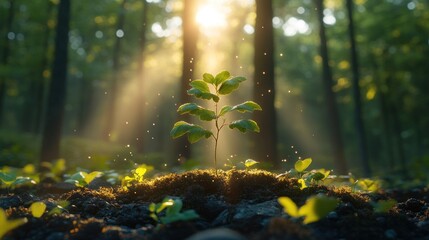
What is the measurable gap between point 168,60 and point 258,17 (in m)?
29.3

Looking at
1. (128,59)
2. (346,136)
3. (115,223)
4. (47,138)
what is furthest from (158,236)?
(346,136)

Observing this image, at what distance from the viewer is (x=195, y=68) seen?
14680 mm

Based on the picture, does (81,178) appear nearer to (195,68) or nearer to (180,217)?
(180,217)

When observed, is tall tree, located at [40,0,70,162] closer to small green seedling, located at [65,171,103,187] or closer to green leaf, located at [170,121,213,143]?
small green seedling, located at [65,171,103,187]

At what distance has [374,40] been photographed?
26703 mm

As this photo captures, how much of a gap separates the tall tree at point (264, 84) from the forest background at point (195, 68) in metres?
0.02

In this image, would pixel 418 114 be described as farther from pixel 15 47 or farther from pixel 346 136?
pixel 15 47

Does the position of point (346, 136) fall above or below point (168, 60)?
below

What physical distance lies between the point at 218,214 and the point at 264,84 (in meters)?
5.35

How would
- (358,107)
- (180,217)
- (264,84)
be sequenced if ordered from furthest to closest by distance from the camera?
1. (358,107)
2. (264,84)
3. (180,217)

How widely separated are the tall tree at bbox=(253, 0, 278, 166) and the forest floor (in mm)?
4223

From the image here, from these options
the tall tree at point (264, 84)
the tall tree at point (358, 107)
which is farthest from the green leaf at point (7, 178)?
the tall tree at point (358, 107)

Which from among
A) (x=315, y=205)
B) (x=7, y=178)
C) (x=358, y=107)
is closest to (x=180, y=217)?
(x=315, y=205)

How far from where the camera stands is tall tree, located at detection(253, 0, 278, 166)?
374 inches
